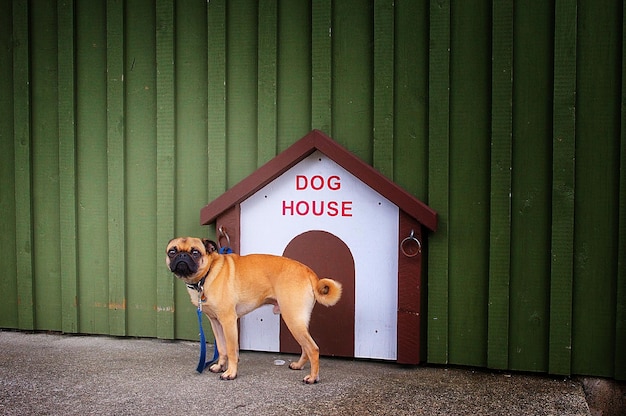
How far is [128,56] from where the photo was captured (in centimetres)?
462

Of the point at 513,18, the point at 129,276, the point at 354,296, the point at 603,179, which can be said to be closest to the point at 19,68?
the point at 129,276

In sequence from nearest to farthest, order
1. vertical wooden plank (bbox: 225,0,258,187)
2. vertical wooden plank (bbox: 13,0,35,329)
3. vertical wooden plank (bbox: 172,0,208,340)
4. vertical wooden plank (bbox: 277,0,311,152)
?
vertical wooden plank (bbox: 277,0,311,152)
vertical wooden plank (bbox: 225,0,258,187)
vertical wooden plank (bbox: 172,0,208,340)
vertical wooden plank (bbox: 13,0,35,329)

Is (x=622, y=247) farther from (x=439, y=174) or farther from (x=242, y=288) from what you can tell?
(x=242, y=288)

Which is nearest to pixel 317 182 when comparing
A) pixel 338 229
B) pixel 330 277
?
pixel 338 229

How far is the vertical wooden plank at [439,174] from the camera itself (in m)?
3.96

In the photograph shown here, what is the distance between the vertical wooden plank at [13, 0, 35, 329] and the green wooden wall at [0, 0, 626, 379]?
0.05 feet

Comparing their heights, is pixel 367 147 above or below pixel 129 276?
above

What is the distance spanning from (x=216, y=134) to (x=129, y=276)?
137 cm

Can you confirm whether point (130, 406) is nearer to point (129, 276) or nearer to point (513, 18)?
point (129, 276)

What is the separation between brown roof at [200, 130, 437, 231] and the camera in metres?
3.81

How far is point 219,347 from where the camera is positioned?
3.83 m

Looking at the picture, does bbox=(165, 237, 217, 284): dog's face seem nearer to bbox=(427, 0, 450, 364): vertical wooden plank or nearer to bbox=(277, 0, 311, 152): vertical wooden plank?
bbox=(277, 0, 311, 152): vertical wooden plank

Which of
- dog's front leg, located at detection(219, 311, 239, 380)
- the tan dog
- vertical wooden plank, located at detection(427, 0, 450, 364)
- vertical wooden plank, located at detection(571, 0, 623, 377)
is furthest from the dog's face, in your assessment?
vertical wooden plank, located at detection(571, 0, 623, 377)

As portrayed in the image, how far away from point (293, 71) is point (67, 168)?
80.6 inches
